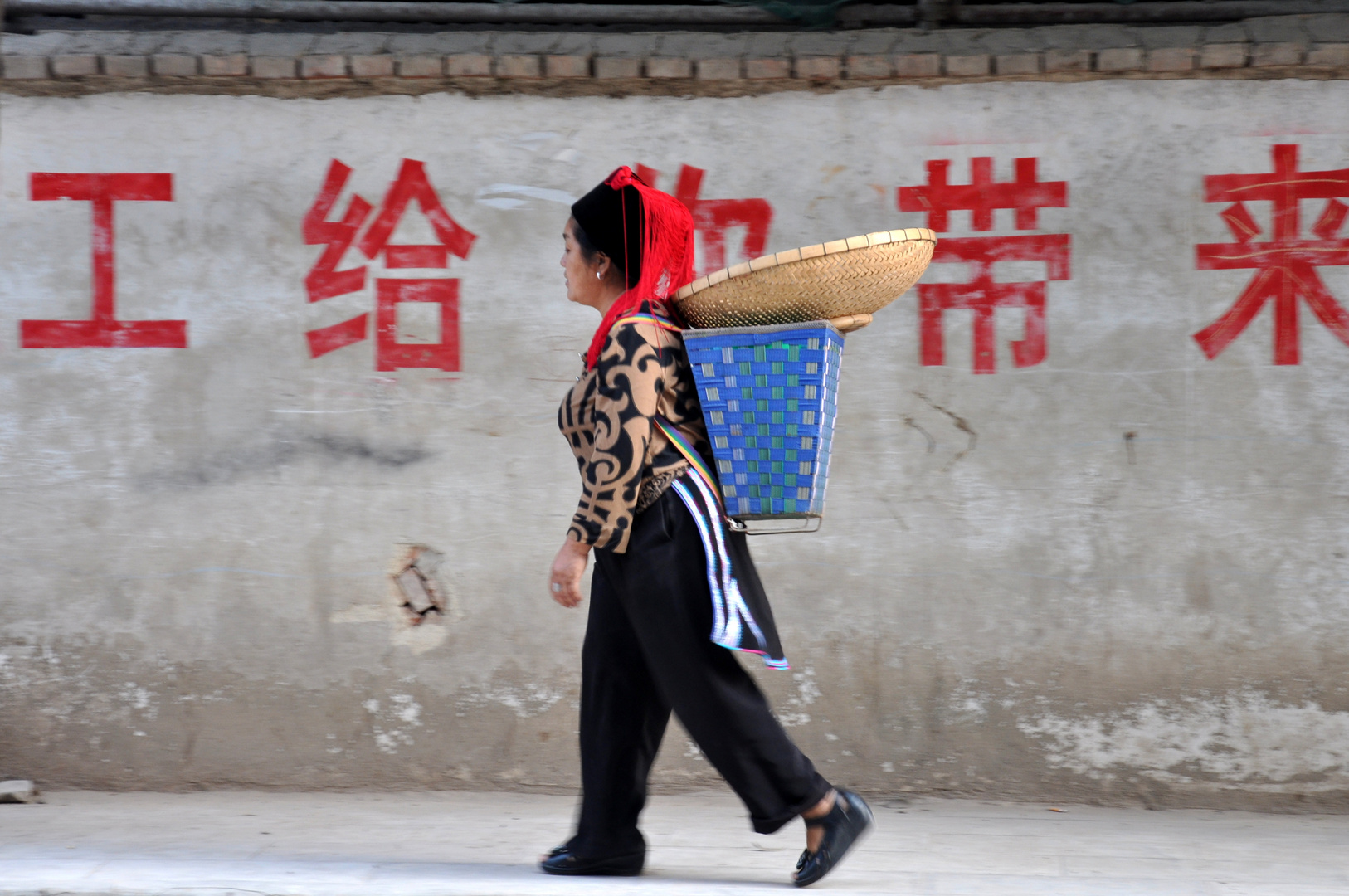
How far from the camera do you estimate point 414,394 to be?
3607 mm

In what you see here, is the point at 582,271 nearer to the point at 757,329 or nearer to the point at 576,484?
the point at 757,329

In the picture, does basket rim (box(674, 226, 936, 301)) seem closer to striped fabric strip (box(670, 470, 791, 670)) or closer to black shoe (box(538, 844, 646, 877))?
striped fabric strip (box(670, 470, 791, 670))

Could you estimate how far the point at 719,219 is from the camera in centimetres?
355

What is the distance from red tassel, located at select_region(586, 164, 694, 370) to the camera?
247 centimetres

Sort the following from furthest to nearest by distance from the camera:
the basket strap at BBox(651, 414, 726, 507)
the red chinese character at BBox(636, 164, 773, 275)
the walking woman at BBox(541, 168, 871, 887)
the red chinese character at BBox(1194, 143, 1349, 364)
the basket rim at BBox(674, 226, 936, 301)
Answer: the red chinese character at BBox(636, 164, 773, 275) → the red chinese character at BBox(1194, 143, 1349, 364) → the basket strap at BBox(651, 414, 726, 507) → the walking woman at BBox(541, 168, 871, 887) → the basket rim at BBox(674, 226, 936, 301)

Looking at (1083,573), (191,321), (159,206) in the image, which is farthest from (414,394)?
(1083,573)

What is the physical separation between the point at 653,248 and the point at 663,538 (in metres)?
0.61

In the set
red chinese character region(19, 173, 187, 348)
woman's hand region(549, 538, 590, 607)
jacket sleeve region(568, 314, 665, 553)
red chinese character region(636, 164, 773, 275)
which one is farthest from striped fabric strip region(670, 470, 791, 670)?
red chinese character region(19, 173, 187, 348)

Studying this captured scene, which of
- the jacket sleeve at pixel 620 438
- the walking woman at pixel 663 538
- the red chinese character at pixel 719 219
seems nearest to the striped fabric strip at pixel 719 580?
the walking woman at pixel 663 538

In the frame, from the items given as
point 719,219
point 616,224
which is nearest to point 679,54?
point 719,219

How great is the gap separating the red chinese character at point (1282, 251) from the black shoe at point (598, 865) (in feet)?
7.15

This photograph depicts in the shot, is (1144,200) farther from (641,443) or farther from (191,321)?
(191,321)

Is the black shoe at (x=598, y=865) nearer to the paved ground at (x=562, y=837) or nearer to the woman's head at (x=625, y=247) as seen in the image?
the paved ground at (x=562, y=837)

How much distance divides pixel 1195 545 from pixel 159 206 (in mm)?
3270
